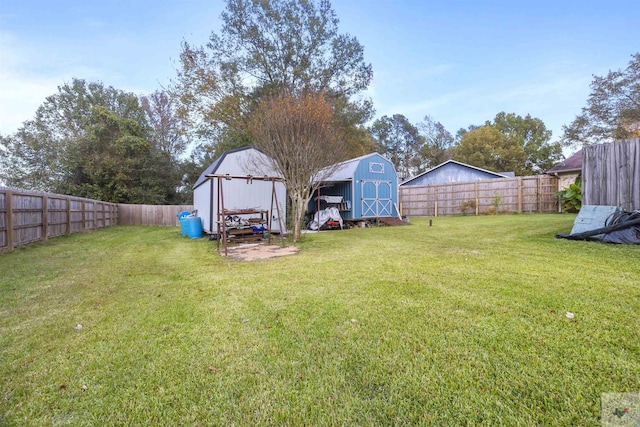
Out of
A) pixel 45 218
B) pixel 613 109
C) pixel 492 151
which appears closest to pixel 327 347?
pixel 45 218

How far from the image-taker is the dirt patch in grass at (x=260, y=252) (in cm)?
527

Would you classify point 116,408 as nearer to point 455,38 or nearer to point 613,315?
point 613,315

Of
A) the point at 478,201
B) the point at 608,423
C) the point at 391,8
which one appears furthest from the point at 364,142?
the point at 608,423

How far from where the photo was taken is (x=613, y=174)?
5445mm

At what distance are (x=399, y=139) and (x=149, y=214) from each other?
29190mm

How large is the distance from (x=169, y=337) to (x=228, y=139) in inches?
543

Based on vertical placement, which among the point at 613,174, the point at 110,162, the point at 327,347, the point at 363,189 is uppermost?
the point at 110,162

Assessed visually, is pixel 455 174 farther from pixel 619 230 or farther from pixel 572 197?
pixel 619 230

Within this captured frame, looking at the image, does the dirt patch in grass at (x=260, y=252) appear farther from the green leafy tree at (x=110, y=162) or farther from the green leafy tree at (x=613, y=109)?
the green leafy tree at (x=613, y=109)

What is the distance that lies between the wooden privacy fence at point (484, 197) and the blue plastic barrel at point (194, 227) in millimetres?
12143

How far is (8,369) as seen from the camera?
66.7 inches

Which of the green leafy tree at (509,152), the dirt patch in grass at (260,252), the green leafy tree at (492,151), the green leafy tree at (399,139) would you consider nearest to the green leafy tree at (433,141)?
the green leafy tree at (399,139)

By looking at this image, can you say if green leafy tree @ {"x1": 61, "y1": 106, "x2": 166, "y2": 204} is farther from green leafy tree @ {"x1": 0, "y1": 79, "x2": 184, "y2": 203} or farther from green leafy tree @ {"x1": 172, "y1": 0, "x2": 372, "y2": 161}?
green leafy tree @ {"x1": 172, "y1": 0, "x2": 372, "y2": 161}

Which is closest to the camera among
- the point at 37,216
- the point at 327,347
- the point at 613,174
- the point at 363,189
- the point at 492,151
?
the point at 327,347
